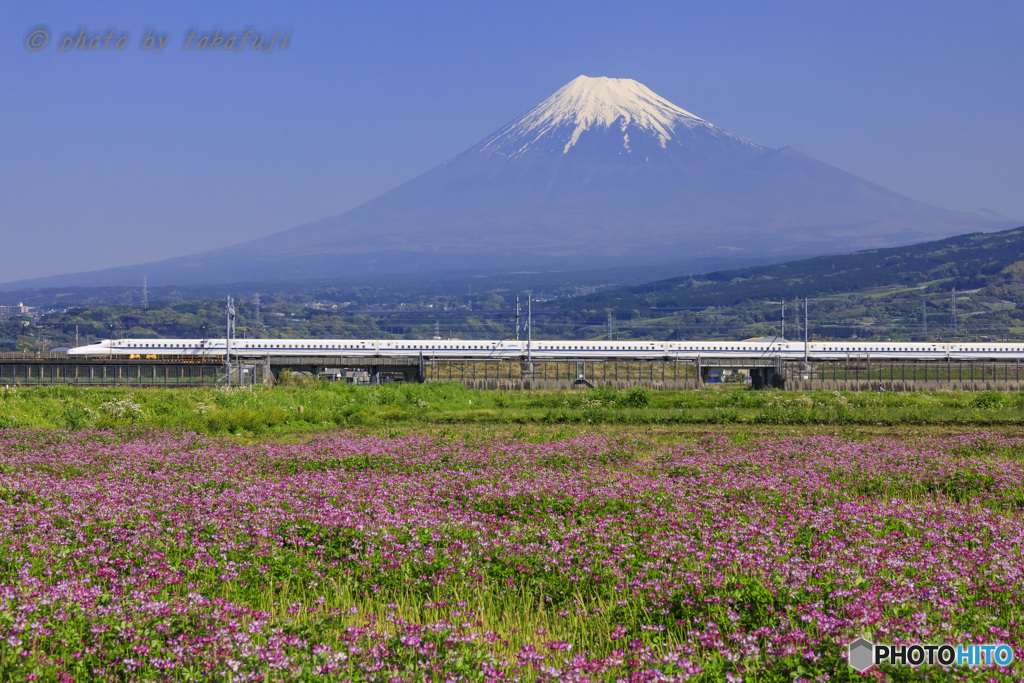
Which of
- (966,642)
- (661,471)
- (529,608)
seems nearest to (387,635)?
(529,608)

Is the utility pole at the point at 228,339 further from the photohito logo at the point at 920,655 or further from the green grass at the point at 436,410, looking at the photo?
the photohito logo at the point at 920,655

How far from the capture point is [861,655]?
737 cm

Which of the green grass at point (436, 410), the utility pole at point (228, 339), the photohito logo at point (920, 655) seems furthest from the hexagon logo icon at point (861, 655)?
the utility pole at point (228, 339)

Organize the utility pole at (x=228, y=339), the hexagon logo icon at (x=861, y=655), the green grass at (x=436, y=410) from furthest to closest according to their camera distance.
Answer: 1. the utility pole at (x=228, y=339)
2. the green grass at (x=436, y=410)
3. the hexagon logo icon at (x=861, y=655)

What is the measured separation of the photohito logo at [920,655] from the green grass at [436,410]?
21816 mm

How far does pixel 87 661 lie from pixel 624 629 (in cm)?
458

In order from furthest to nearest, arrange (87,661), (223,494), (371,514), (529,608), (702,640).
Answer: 1. (223,494)
2. (371,514)
3. (529,608)
4. (702,640)
5. (87,661)

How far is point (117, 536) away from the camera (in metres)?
11.6

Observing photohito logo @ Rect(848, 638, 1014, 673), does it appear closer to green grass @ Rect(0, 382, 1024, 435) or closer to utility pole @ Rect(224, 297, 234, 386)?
green grass @ Rect(0, 382, 1024, 435)

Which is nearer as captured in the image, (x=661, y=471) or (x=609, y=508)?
(x=609, y=508)

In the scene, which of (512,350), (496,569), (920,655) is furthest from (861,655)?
(512,350)

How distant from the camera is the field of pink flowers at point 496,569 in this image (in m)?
7.51

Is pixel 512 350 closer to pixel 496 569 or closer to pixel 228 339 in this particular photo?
pixel 228 339

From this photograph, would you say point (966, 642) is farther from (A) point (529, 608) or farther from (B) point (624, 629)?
(A) point (529, 608)
